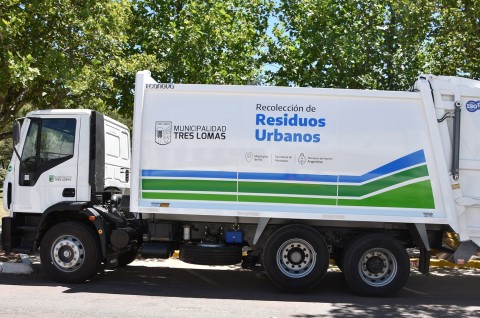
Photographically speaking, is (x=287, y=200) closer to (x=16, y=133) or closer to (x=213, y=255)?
(x=213, y=255)

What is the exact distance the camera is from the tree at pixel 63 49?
10.1 m

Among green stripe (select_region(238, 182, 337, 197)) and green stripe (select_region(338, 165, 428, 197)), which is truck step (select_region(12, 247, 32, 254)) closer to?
green stripe (select_region(238, 182, 337, 197))

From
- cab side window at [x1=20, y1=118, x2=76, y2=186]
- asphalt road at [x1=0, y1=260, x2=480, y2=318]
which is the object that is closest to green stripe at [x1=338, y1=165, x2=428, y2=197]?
asphalt road at [x1=0, y1=260, x2=480, y2=318]

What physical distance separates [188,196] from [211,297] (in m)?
1.51

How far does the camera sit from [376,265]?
7984 mm

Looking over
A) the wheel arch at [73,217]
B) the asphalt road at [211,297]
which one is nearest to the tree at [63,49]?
the wheel arch at [73,217]

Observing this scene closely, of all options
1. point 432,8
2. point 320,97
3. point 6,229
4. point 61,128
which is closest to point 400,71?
point 432,8

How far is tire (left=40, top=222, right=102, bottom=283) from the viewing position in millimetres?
8250

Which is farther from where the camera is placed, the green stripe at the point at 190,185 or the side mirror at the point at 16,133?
the side mirror at the point at 16,133

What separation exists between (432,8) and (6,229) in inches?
407

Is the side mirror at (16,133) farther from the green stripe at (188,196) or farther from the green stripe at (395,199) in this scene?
the green stripe at (395,199)

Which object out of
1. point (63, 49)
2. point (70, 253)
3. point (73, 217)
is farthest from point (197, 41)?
point (70, 253)

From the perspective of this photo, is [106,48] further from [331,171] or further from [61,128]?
[331,171]

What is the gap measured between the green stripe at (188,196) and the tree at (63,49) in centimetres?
358
